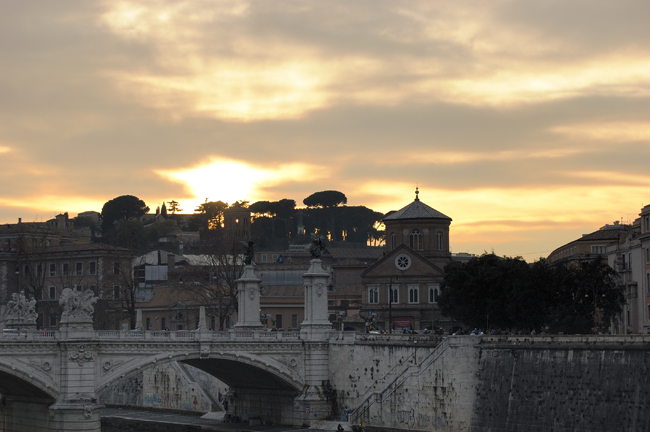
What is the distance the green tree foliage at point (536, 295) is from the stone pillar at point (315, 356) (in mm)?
14029

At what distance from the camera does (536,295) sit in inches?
3009

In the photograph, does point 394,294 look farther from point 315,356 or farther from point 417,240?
point 315,356

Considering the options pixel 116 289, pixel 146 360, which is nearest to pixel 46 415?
pixel 146 360

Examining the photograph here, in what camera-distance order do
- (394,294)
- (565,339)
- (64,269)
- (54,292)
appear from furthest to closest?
(54,292)
(64,269)
(394,294)
(565,339)

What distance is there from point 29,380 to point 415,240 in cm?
5938

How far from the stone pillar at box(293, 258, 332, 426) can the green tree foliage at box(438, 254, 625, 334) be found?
1403 cm

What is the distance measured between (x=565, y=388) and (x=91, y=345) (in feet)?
80.9

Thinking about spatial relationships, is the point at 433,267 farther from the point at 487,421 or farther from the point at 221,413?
the point at 487,421

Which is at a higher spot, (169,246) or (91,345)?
(169,246)

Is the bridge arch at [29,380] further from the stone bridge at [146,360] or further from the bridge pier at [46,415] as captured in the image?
the bridge pier at [46,415]

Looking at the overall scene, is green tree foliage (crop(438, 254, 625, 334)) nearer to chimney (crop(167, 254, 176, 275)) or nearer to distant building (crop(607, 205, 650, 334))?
distant building (crop(607, 205, 650, 334))

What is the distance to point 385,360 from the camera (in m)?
67.4

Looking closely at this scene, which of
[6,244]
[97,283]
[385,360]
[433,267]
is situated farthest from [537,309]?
[6,244]

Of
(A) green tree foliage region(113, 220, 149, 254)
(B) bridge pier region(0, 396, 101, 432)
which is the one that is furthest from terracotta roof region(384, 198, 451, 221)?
(A) green tree foliage region(113, 220, 149, 254)
